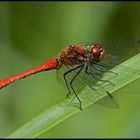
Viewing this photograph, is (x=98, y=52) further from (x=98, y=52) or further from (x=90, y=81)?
(x=90, y=81)

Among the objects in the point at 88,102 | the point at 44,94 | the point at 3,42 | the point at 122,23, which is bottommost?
the point at 88,102

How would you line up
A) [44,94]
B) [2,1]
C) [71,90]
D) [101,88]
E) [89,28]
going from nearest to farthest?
[101,88] → [71,90] → [44,94] → [89,28] → [2,1]

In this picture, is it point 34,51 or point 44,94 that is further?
point 34,51

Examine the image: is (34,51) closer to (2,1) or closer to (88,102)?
(2,1)

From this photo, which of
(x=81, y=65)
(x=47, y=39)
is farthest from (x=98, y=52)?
(x=47, y=39)

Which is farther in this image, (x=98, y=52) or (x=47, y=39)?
(x=47, y=39)

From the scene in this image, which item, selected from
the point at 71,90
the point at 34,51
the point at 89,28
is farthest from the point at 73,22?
the point at 71,90

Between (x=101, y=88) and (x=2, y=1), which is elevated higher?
(x=2, y=1)
